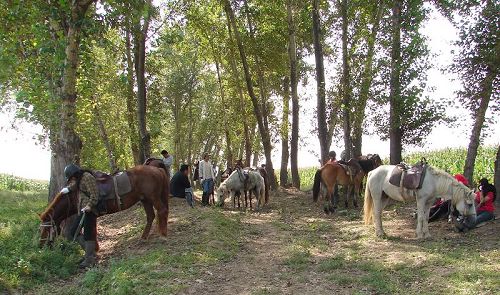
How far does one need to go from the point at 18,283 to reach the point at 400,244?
284 inches

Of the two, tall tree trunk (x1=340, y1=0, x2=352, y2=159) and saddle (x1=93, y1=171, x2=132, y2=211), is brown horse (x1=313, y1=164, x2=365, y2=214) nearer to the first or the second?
tall tree trunk (x1=340, y1=0, x2=352, y2=159)

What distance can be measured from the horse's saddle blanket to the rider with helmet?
231 millimetres

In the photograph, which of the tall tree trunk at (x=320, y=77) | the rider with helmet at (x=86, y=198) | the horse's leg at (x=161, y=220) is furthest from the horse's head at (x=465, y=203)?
the tall tree trunk at (x=320, y=77)

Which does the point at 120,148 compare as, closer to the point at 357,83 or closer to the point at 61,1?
the point at 357,83

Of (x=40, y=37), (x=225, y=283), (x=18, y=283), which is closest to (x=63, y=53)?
→ (x=40, y=37)

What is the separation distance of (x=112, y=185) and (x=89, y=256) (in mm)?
1433

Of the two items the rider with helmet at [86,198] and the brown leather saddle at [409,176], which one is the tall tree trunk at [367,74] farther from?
the rider with helmet at [86,198]

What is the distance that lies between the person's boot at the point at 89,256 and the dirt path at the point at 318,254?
7.5 inches

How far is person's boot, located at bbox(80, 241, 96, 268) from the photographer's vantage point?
28.4ft

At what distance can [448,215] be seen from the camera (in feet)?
38.6

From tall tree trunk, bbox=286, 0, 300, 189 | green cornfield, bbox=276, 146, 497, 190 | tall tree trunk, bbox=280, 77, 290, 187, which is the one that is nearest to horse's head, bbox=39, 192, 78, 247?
green cornfield, bbox=276, 146, 497, 190

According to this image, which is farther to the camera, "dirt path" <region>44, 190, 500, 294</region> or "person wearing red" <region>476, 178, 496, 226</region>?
"person wearing red" <region>476, 178, 496, 226</region>

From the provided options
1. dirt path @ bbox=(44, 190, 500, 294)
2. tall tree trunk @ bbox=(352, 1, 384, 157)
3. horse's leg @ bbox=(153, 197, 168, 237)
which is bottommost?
dirt path @ bbox=(44, 190, 500, 294)

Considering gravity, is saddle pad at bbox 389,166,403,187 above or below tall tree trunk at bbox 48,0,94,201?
below
